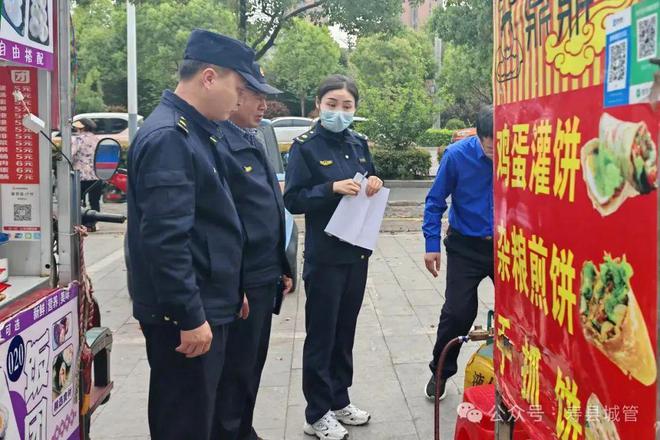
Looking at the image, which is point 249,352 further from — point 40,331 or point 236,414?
point 40,331

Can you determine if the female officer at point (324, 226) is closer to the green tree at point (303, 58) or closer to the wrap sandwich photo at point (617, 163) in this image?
the wrap sandwich photo at point (617, 163)

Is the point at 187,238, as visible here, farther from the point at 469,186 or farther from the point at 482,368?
the point at 469,186

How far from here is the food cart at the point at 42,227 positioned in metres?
1.89

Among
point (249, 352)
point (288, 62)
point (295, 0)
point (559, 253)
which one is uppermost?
point (288, 62)

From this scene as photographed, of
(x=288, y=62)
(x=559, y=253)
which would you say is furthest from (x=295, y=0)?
(x=288, y=62)

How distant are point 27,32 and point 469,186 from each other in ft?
6.93

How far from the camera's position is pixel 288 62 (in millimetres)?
28297

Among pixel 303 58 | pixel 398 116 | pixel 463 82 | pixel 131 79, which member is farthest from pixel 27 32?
pixel 463 82

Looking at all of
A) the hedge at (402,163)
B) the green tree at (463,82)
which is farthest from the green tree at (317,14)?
the green tree at (463,82)

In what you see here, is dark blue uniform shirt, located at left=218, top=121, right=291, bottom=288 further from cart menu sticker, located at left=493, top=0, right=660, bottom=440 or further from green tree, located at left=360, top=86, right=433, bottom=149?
green tree, located at left=360, top=86, right=433, bottom=149

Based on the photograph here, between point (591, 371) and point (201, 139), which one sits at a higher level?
point (201, 139)

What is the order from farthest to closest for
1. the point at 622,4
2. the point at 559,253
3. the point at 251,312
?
the point at 251,312
the point at 559,253
the point at 622,4

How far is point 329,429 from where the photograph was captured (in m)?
3.06

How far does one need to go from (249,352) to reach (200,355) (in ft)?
1.62
